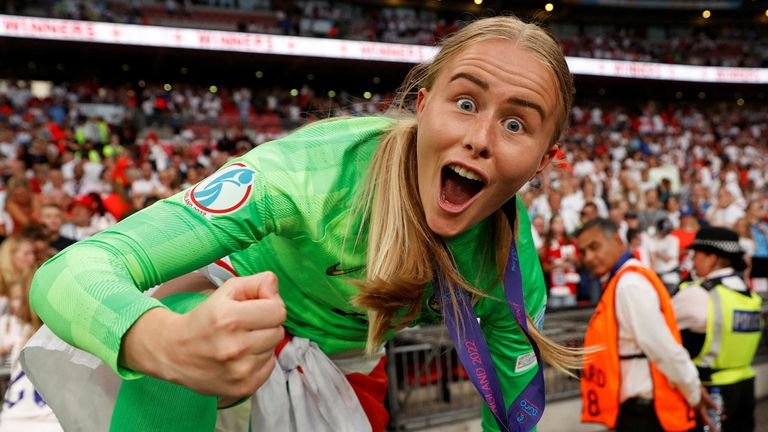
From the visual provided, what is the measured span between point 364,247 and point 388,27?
24.3 meters

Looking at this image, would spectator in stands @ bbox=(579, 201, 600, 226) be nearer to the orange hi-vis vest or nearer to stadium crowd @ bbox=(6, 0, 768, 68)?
the orange hi-vis vest

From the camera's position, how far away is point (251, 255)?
164 cm

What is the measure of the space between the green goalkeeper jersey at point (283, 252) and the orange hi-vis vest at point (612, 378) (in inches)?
67.2

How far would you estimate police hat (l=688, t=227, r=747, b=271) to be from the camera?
382 centimetres

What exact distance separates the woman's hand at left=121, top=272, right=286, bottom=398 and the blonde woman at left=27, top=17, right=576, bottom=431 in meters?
0.05

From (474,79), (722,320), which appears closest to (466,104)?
(474,79)

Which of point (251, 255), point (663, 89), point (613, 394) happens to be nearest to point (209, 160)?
point (613, 394)

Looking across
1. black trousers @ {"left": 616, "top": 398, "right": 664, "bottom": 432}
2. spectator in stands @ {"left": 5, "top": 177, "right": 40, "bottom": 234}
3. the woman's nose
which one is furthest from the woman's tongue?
spectator in stands @ {"left": 5, "top": 177, "right": 40, "bottom": 234}

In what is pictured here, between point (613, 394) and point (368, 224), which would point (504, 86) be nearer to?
point (368, 224)

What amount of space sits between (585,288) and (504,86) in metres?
5.59

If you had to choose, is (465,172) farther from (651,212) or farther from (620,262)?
(651,212)

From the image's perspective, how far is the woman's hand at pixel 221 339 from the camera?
0.81 metres

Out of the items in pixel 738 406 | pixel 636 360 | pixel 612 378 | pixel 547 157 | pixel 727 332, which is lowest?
pixel 738 406

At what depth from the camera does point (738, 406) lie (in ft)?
12.8
